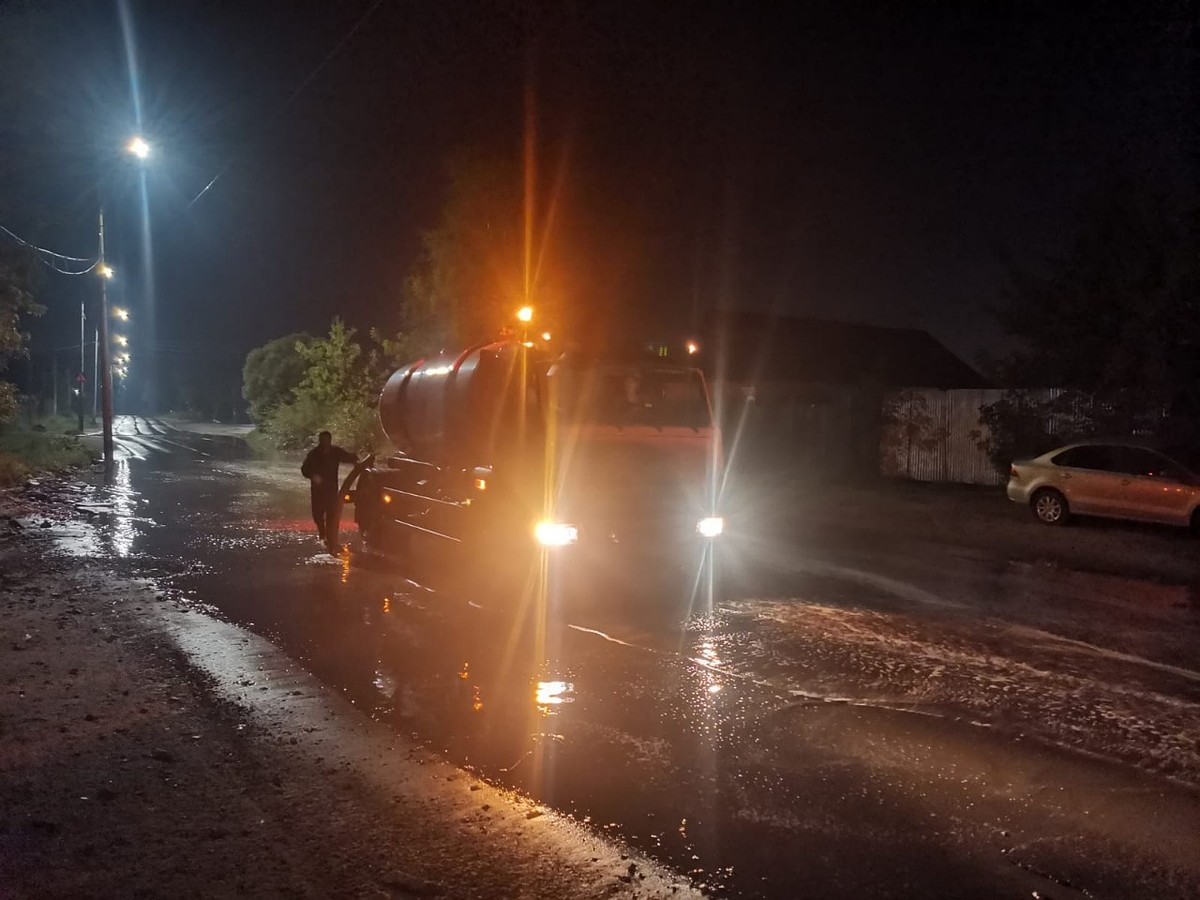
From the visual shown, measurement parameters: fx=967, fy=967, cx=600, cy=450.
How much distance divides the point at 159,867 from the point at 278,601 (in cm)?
583

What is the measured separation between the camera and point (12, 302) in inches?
942

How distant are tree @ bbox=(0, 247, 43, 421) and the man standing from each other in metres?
14.4

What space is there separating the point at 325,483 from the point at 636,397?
16.6 ft

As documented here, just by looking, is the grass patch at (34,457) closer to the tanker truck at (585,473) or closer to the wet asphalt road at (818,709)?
the wet asphalt road at (818,709)

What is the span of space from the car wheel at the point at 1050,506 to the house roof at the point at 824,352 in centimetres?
1576

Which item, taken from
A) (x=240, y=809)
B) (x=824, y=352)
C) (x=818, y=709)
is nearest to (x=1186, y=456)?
(x=818, y=709)

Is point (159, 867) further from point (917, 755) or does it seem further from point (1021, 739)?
point (1021, 739)

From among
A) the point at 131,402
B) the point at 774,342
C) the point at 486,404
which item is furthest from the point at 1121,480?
the point at 131,402

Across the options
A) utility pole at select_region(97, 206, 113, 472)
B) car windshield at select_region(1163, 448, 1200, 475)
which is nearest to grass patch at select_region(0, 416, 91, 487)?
utility pole at select_region(97, 206, 113, 472)

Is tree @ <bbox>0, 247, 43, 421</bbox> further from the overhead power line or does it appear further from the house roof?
the house roof

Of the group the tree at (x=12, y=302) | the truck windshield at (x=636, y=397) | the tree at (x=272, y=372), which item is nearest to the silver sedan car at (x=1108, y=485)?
the truck windshield at (x=636, y=397)

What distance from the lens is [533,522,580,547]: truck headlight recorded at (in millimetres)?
9281

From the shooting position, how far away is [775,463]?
2523 centimetres

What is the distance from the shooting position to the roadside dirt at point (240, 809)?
4.03m
